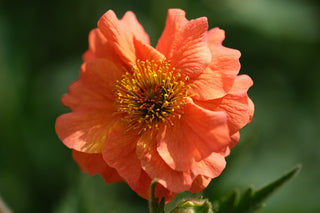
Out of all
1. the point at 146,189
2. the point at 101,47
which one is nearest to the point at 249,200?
the point at 146,189

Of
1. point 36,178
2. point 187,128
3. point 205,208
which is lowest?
point 36,178

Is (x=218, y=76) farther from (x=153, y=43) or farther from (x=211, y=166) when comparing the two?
(x=153, y=43)

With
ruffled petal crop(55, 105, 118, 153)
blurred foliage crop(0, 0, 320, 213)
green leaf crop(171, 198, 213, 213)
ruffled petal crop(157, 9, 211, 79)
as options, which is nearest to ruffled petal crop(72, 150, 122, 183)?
ruffled petal crop(55, 105, 118, 153)

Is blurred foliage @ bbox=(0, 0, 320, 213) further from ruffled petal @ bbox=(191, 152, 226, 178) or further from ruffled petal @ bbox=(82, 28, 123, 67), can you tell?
ruffled petal @ bbox=(191, 152, 226, 178)

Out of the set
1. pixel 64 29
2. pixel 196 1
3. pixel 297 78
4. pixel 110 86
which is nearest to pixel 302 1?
pixel 297 78

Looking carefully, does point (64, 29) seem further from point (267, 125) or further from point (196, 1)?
point (267, 125)

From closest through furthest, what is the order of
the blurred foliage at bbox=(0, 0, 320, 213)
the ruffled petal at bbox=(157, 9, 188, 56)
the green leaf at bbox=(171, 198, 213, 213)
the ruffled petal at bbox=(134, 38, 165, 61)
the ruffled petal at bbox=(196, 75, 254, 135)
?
the green leaf at bbox=(171, 198, 213, 213), the ruffled petal at bbox=(196, 75, 254, 135), the ruffled petal at bbox=(134, 38, 165, 61), the ruffled petal at bbox=(157, 9, 188, 56), the blurred foliage at bbox=(0, 0, 320, 213)
